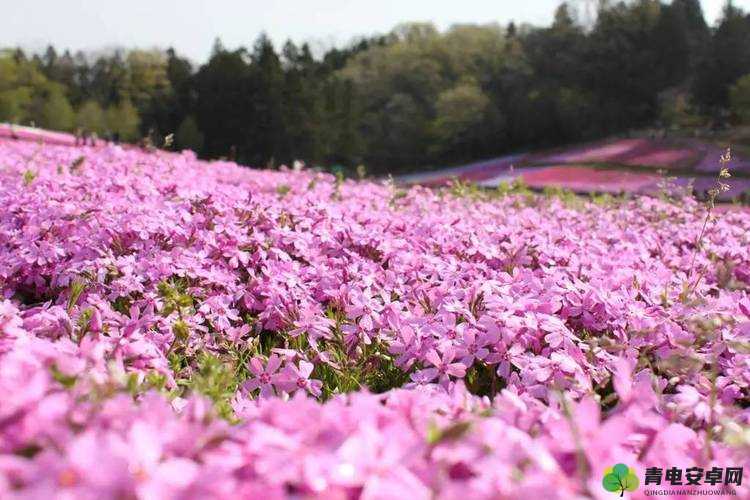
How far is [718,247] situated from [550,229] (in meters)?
1.24

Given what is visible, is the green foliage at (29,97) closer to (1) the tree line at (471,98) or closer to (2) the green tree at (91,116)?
(1) the tree line at (471,98)

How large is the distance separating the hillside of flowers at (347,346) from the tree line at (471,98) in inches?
1058

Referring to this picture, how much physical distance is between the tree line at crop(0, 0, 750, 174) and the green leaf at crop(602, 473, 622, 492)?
1204 inches

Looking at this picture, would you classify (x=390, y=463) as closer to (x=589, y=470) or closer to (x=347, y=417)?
(x=347, y=417)

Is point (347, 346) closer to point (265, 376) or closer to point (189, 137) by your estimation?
point (265, 376)

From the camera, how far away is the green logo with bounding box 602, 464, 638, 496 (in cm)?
127

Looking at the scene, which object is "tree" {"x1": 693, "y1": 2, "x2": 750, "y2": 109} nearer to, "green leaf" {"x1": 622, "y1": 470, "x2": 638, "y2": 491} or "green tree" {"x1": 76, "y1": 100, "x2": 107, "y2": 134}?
"green tree" {"x1": 76, "y1": 100, "x2": 107, "y2": 134}

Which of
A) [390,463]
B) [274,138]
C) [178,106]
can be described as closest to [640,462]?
[390,463]

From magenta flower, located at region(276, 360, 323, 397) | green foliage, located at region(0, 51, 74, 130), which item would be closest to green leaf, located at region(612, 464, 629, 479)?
magenta flower, located at region(276, 360, 323, 397)

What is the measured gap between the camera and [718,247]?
5211mm

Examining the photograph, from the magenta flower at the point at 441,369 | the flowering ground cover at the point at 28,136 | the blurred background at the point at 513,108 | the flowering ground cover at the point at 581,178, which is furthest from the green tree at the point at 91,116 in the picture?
the magenta flower at the point at 441,369

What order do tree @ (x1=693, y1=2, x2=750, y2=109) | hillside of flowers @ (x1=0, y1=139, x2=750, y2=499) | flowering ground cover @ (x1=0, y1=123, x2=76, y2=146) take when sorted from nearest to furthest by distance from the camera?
hillside of flowers @ (x1=0, y1=139, x2=750, y2=499) < flowering ground cover @ (x1=0, y1=123, x2=76, y2=146) < tree @ (x1=693, y1=2, x2=750, y2=109)

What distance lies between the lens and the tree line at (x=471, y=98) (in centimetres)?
3638

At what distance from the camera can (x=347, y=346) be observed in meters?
3.22
